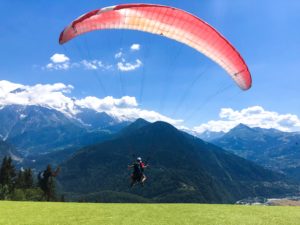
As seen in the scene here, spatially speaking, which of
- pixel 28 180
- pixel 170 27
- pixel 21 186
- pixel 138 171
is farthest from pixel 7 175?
pixel 170 27

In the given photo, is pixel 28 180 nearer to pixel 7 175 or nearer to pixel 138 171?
pixel 7 175

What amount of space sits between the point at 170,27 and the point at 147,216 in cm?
1065

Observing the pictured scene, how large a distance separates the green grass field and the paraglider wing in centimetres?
832

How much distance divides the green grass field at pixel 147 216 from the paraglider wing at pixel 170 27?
27.3 feet

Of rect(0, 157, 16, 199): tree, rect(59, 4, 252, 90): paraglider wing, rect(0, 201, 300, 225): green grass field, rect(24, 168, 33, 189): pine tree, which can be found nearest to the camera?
rect(0, 201, 300, 225): green grass field

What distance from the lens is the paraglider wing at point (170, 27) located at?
20812 mm

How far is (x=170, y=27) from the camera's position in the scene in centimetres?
2266

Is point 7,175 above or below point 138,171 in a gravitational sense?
above

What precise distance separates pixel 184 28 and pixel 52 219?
12560 millimetres

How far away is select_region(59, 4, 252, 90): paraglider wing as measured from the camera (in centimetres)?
2081

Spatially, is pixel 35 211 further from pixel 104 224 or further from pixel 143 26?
pixel 143 26

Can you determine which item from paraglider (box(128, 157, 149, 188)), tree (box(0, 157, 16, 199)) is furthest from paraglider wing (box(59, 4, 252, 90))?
tree (box(0, 157, 16, 199))

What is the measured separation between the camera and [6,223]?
17.5m

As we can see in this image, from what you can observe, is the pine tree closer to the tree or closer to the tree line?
the tree line
